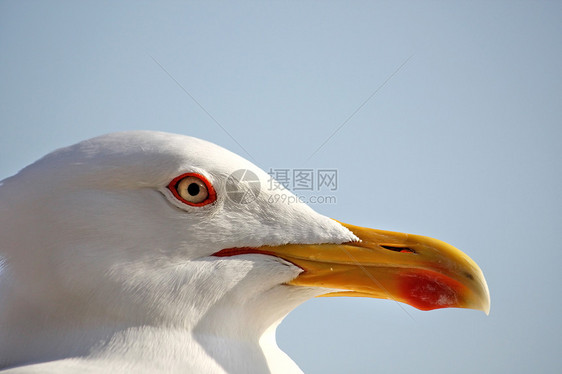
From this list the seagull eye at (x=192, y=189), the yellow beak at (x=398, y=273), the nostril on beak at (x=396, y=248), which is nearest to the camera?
the seagull eye at (x=192, y=189)

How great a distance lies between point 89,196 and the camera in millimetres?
2482

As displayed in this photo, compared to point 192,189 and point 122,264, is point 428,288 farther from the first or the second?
point 122,264

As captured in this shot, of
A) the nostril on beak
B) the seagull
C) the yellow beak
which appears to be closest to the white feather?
the seagull

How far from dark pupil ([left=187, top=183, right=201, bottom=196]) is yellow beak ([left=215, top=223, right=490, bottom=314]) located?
408mm

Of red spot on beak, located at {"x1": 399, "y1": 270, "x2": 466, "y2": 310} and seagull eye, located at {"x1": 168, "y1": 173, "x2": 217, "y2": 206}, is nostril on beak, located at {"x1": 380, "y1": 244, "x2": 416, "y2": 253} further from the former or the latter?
seagull eye, located at {"x1": 168, "y1": 173, "x2": 217, "y2": 206}

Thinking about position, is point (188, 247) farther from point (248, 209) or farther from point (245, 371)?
point (245, 371)

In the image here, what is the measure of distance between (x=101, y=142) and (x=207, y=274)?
0.83 meters

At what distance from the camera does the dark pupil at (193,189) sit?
8.45 feet

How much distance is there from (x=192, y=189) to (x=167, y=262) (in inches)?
14.4

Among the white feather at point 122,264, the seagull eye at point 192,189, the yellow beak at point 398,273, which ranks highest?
the yellow beak at point 398,273

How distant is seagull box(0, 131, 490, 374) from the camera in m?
2.39

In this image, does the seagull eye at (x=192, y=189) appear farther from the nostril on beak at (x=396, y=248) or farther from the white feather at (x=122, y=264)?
the nostril on beak at (x=396, y=248)

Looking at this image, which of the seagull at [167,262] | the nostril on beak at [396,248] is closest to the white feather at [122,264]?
the seagull at [167,262]

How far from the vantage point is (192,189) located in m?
2.58
